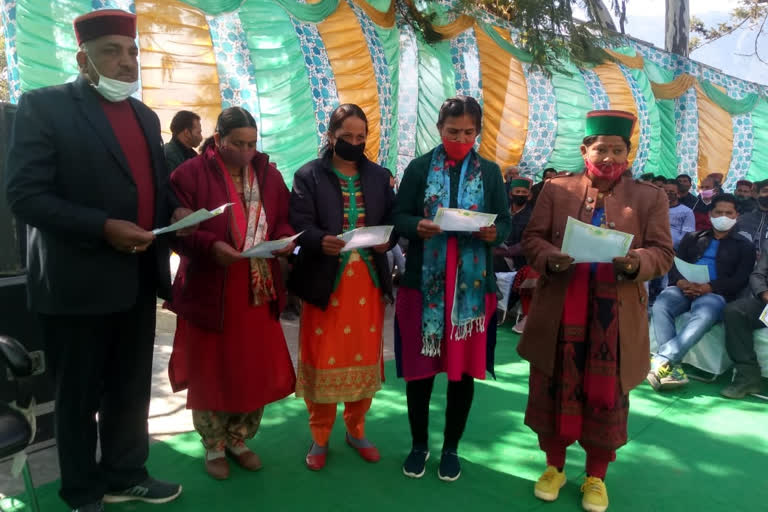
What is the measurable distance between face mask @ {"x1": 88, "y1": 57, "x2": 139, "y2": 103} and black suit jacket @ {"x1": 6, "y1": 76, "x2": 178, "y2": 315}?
0.05 metres

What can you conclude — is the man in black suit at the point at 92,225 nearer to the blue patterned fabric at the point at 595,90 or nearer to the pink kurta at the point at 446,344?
the pink kurta at the point at 446,344

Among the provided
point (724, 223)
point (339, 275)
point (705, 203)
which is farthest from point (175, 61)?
point (705, 203)

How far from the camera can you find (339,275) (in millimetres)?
2725

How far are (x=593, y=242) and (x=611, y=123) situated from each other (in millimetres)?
543

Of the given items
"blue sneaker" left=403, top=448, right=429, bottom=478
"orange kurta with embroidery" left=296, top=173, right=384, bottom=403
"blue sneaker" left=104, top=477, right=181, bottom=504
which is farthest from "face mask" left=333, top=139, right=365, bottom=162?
"blue sneaker" left=104, top=477, right=181, bottom=504

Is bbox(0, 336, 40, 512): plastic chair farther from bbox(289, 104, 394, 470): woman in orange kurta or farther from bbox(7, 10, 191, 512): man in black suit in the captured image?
bbox(289, 104, 394, 470): woman in orange kurta

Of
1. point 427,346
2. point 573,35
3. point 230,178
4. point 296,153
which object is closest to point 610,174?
point 427,346

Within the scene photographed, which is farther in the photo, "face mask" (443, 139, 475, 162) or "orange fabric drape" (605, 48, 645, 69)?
"orange fabric drape" (605, 48, 645, 69)

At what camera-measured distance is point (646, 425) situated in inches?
143

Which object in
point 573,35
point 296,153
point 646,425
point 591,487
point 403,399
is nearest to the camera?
point 591,487

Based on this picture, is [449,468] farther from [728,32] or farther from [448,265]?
[728,32]

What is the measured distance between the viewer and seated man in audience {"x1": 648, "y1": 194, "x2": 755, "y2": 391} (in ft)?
14.6

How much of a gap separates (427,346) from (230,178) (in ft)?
4.13

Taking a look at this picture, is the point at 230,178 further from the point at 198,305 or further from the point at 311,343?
the point at 311,343
